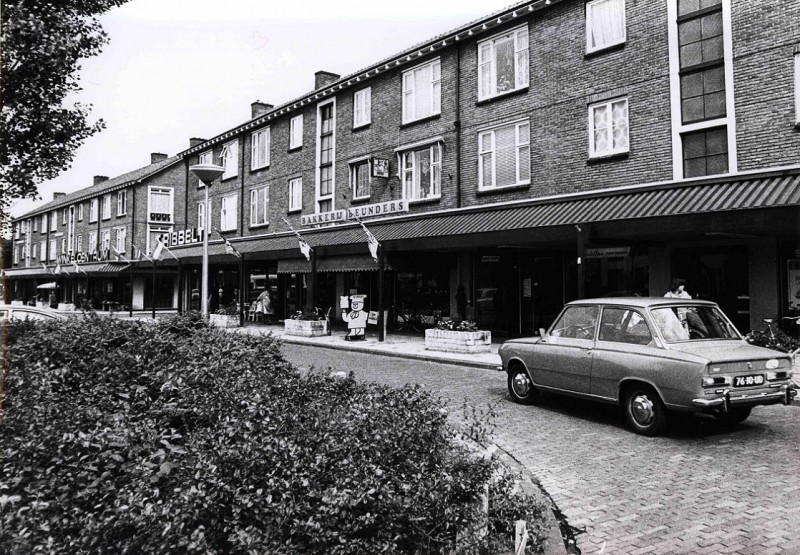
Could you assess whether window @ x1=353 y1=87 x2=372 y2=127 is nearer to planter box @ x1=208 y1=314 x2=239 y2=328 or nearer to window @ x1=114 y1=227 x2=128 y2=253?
planter box @ x1=208 y1=314 x2=239 y2=328

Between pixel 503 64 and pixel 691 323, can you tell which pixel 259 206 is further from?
pixel 691 323

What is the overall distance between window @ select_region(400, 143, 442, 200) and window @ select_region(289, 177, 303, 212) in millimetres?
6917

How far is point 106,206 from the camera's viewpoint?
45.5 m

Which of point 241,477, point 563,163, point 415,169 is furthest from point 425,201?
point 241,477

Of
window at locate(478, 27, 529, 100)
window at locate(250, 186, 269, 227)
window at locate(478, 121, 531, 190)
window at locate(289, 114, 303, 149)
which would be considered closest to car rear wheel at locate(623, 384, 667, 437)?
window at locate(478, 121, 531, 190)

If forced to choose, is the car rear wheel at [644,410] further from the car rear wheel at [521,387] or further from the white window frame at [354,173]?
the white window frame at [354,173]

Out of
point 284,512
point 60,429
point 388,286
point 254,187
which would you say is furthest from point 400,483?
point 254,187

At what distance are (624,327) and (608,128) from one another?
9.68 meters

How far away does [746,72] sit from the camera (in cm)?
1340

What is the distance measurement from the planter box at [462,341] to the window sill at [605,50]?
807 centimetres

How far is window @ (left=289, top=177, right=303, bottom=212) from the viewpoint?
88.5 ft

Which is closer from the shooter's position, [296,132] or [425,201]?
[425,201]

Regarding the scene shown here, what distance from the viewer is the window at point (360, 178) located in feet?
77.0

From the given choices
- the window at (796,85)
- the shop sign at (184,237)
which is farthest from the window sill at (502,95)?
the shop sign at (184,237)
